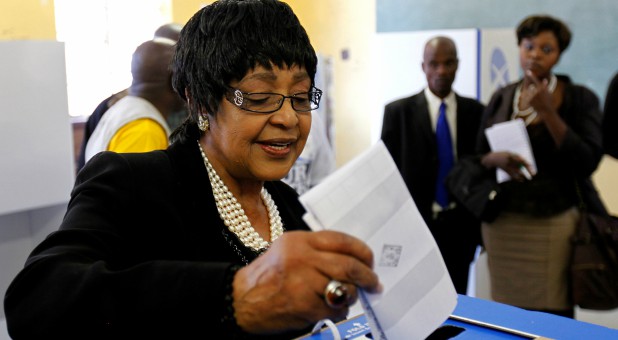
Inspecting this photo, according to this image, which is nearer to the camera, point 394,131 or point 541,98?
point 541,98

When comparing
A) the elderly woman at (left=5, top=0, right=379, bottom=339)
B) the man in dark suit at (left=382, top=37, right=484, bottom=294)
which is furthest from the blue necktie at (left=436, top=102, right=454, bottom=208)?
the elderly woman at (left=5, top=0, right=379, bottom=339)

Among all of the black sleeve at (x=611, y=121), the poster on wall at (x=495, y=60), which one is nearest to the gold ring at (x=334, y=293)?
the black sleeve at (x=611, y=121)

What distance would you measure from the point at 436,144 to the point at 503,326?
7.77 feet

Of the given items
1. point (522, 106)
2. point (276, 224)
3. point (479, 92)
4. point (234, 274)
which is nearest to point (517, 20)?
point (479, 92)

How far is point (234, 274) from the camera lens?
0.81 metres

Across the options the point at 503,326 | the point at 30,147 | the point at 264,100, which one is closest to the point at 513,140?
the point at 503,326

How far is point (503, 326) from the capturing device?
1.31 metres

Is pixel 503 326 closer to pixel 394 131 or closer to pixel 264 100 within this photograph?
pixel 264 100

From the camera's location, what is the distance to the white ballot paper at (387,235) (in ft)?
2.56

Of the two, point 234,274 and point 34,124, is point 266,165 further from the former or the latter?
point 34,124

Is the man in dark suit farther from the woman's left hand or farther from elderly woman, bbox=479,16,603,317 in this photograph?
the woman's left hand

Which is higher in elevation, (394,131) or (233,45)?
(233,45)

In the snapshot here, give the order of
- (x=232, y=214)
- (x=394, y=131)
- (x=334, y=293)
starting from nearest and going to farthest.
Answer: (x=334, y=293) < (x=232, y=214) < (x=394, y=131)

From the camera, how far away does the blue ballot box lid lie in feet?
4.12
